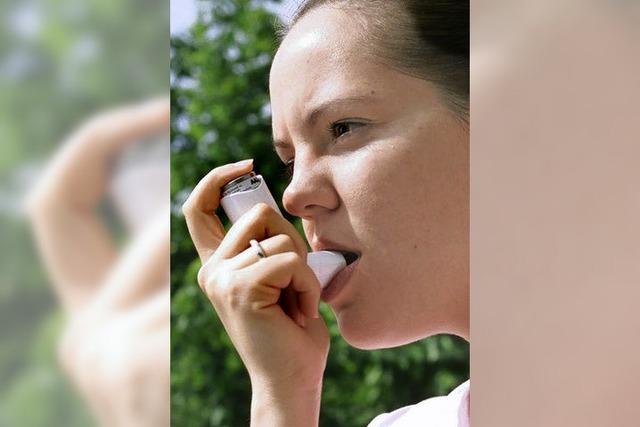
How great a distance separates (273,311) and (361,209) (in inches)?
6.7

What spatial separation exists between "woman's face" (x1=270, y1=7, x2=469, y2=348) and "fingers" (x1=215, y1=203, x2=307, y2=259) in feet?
0.15

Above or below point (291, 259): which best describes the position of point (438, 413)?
below

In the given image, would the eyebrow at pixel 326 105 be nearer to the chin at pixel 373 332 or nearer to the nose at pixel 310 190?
the nose at pixel 310 190

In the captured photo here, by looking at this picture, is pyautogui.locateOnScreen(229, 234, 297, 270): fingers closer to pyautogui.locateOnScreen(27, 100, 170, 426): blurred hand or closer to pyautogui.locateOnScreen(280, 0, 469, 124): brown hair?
pyautogui.locateOnScreen(27, 100, 170, 426): blurred hand

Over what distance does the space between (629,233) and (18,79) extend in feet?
2.48

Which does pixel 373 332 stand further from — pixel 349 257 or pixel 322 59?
pixel 322 59

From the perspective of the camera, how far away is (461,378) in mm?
1820

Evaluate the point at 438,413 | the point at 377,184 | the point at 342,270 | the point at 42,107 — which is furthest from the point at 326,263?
the point at 42,107

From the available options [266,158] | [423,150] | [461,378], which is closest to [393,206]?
[423,150]

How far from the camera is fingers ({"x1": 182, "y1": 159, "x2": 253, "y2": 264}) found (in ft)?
4.87

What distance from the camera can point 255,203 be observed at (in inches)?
56.7

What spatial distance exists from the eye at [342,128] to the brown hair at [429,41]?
9 cm

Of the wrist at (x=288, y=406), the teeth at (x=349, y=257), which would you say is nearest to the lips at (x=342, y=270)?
the teeth at (x=349, y=257)

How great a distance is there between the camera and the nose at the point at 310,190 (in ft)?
4.53
